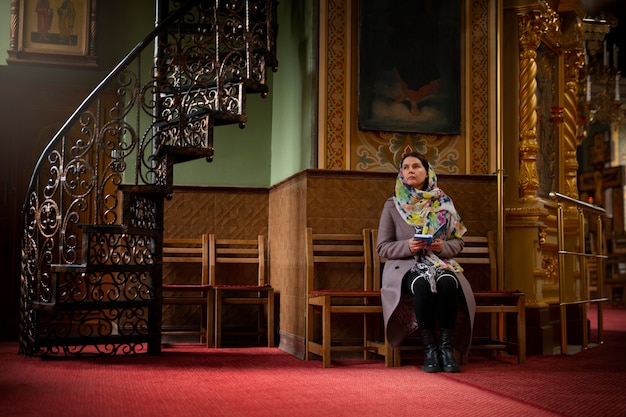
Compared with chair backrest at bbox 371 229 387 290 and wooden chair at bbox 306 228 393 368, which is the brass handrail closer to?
chair backrest at bbox 371 229 387 290

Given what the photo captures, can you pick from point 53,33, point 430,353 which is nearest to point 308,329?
point 430,353

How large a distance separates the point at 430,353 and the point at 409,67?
92.7 inches

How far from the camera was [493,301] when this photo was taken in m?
6.02

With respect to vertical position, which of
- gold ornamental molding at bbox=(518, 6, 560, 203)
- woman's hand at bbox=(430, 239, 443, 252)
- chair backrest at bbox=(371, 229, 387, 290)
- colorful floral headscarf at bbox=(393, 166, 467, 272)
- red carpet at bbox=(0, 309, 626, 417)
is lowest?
red carpet at bbox=(0, 309, 626, 417)

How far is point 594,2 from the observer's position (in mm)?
8375

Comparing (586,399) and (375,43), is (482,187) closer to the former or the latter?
(375,43)

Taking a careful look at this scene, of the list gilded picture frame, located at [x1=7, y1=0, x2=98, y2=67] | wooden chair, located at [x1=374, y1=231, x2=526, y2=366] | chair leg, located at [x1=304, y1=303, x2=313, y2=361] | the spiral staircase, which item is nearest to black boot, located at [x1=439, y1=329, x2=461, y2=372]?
wooden chair, located at [x1=374, y1=231, x2=526, y2=366]

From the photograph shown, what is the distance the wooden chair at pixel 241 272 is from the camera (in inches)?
270

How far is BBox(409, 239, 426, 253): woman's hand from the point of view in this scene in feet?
16.9

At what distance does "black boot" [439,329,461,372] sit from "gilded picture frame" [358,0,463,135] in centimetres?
186

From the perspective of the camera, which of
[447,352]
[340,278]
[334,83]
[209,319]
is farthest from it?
[209,319]

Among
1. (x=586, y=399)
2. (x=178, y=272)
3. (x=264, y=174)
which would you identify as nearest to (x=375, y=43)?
(x=264, y=174)

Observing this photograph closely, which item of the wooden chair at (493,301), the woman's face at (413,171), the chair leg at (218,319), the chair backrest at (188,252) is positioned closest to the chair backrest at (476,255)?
the wooden chair at (493,301)

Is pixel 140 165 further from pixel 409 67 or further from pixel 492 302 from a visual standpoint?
pixel 492 302
